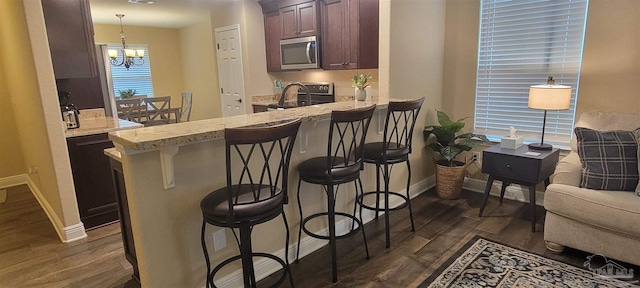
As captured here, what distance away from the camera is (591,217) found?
7.55 feet

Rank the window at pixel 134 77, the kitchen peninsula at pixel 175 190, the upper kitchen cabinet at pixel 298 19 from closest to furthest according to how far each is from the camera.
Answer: the kitchen peninsula at pixel 175 190 → the upper kitchen cabinet at pixel 298 19 → the window at pixel 134 77

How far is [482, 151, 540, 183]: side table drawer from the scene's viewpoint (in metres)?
2.87

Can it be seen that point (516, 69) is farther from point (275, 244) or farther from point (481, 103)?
point (275, 244)

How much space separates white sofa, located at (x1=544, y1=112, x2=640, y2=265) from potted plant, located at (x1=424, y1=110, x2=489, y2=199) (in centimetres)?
95

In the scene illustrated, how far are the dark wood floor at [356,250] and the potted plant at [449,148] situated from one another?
0.18m

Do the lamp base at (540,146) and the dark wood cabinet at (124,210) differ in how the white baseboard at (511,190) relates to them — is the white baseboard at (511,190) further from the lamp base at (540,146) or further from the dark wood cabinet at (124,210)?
the dark wood cabinet at (124,210)

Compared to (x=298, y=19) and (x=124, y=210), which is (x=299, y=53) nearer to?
(x=298, y=19)

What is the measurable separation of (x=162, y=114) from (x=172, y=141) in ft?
14.9

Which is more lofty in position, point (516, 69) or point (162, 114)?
point (516, 69)

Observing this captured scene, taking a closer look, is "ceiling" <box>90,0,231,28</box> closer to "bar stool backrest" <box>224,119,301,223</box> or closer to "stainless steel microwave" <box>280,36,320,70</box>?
"stainless steel microwave" <box>280,36,320,70</box>

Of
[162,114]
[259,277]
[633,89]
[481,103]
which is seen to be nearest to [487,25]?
[481,103]

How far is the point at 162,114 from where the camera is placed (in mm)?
5719

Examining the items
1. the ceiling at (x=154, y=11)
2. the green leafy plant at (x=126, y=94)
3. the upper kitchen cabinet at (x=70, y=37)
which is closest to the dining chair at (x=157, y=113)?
the ceiling at (x=154, y=11)

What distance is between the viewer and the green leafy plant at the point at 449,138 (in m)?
3.47
